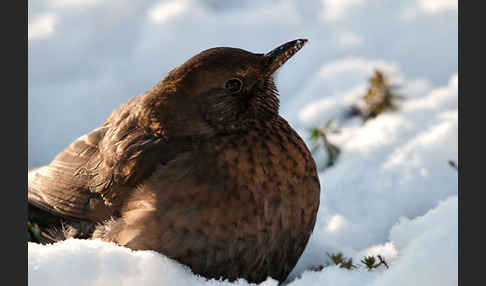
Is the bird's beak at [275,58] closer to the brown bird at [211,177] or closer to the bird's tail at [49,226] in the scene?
the brown bird at [211,177]

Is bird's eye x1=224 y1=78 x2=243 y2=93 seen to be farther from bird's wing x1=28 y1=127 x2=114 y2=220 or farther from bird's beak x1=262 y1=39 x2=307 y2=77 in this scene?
bird's wing x1=28 y1=127 x2=114 y2=220

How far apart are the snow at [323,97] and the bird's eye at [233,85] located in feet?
2.79

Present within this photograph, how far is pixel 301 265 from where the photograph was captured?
10.6ft

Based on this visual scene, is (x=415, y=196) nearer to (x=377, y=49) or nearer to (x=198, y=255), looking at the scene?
(x=198, y=255)

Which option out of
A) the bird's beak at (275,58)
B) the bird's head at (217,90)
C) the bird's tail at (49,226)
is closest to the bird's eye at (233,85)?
the bird's head at (217,90)

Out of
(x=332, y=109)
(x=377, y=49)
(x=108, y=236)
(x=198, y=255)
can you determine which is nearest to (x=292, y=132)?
(x=198, y=255)

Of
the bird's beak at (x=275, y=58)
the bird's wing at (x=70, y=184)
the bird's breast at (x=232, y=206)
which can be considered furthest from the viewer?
the bird's wing at (x=70, y=184)

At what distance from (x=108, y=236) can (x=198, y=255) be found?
50cm

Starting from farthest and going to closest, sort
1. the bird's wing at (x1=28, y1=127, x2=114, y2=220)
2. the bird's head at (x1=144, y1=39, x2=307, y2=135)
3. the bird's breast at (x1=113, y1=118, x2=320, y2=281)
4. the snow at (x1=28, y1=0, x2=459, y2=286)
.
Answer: the bird's wing at (x1=28, y1=127, x2=114, y2=220) → the bird's head at (x1=144, y1=39, x2=307, y2=135) → the bird's breast at (x1=113, y1=118, x2=320, y2=281) → the snow at (x1=28, y1=0, x2=459, y2=286)

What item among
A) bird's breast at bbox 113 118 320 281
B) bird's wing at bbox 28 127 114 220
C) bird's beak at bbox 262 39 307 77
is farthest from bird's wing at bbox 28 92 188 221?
bird's beak at bbox 262 39 307 77

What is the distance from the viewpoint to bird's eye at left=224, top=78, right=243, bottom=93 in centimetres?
281

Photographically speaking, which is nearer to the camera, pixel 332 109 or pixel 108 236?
pixel 108 236

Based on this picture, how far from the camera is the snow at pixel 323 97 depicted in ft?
7.97

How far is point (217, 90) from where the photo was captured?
2801 mm
